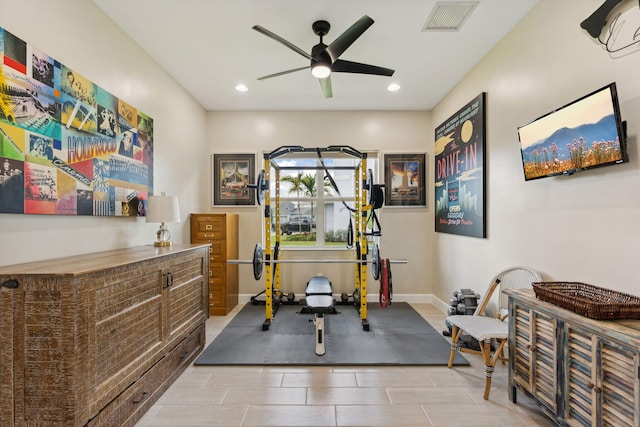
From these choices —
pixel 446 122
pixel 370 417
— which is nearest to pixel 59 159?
pixel 370 417

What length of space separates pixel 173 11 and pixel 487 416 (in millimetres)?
4015

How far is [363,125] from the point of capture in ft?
16.0

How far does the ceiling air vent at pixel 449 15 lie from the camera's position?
246 cm

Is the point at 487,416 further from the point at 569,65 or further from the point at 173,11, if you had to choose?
the point at 173,11

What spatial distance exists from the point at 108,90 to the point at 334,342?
3.27m

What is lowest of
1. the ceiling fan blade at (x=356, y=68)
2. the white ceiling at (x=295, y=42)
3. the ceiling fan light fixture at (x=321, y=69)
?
the ceiling fan light fixture at (x=321, y=69)

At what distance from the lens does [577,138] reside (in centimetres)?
197

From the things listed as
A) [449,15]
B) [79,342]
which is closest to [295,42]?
[449,15]

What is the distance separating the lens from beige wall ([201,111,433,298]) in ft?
16.0

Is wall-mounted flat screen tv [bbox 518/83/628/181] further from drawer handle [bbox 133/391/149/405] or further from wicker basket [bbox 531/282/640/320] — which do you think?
drawer handle [bbox 133/391/149/405]

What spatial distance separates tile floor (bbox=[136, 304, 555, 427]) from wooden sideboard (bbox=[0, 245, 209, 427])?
0.36m

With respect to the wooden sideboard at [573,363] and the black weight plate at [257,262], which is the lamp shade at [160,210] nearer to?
the black weight plate at [257,262]

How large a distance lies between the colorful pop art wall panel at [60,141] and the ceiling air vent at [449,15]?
292 cm

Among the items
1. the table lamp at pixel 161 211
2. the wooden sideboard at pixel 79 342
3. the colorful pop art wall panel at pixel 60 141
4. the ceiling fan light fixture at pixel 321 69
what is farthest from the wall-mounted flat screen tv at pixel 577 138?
the colorful pop art wall panel at pixel 60 141
